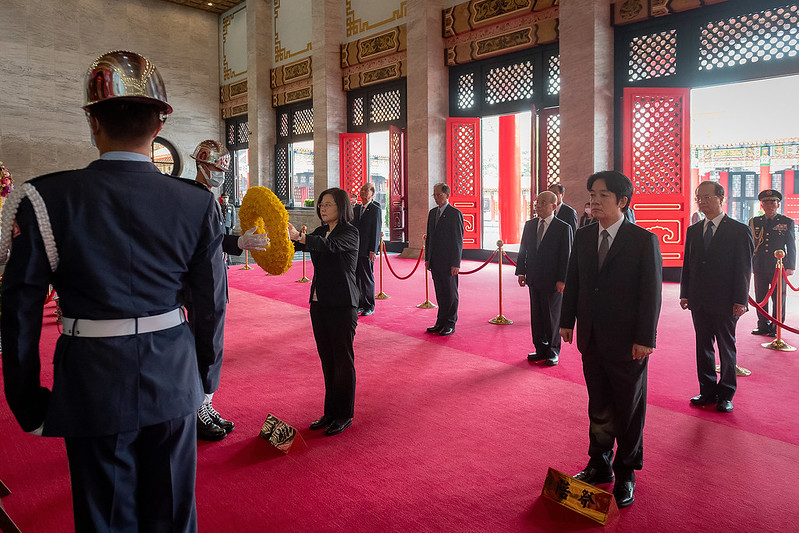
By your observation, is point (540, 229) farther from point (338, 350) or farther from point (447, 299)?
point (338, 350)

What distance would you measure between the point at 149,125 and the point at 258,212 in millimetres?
1217

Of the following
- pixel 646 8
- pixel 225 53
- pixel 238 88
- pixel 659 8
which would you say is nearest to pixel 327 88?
pixel 238 88

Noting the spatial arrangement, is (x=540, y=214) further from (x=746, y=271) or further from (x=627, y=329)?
(x=627, y=329)

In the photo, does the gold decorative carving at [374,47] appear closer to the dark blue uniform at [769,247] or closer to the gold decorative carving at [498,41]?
the gold decorative carving at [498,41]

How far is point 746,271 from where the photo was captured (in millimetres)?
3615

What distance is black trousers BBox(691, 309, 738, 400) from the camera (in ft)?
11.7

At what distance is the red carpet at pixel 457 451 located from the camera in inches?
93.7

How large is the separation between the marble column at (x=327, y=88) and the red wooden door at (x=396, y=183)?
1829mm

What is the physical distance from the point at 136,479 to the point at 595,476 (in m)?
2.07

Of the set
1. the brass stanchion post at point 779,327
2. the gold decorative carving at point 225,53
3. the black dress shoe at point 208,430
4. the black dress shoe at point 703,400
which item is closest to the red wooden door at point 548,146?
the brass stanchion post at point 779,327

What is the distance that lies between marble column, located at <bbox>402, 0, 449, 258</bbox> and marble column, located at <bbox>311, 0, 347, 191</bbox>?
2.69 metres

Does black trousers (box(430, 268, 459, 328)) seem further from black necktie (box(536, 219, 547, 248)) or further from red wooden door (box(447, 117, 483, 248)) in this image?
red wooden door (box(447, 117, 483, 248))

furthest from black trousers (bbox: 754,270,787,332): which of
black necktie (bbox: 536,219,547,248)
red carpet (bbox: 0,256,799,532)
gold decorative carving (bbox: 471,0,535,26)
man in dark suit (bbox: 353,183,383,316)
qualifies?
gold decorative carving (bbox: 471,0,535,26)

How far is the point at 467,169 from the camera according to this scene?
11.4 metres
